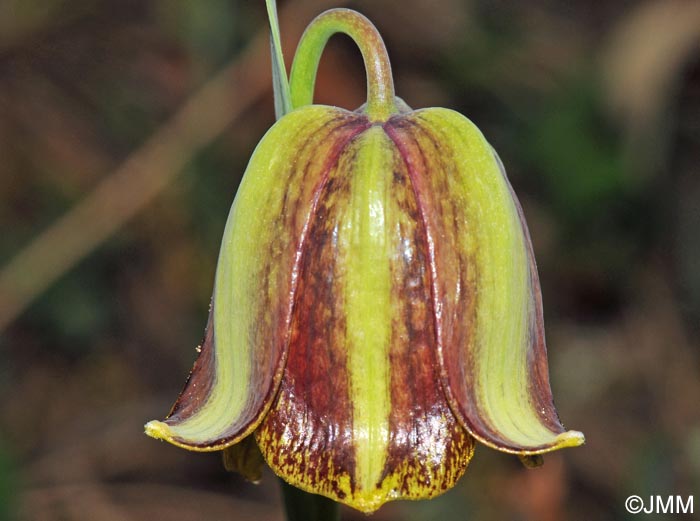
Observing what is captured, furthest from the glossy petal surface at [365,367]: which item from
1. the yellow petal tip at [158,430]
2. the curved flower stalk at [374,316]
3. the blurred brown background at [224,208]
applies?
the blurred brown background at [224,208]

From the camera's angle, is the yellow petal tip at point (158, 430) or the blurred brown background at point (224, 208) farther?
the blurred brown background at point (224, 208)

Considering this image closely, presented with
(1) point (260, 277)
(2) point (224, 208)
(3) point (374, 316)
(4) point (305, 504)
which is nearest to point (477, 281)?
(3) point (374, 316)

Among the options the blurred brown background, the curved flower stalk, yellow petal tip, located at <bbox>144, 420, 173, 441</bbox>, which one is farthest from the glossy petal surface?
the blurred brown background

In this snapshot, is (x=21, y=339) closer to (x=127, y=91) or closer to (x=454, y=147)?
(x=127, y=91)

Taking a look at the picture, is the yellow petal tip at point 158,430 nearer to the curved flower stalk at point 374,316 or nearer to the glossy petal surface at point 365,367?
the curved flower stalk at point 374,316

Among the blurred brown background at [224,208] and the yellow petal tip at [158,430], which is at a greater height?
the blurred brown background at [224,208]

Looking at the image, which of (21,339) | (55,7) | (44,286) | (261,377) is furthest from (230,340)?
(55,7)

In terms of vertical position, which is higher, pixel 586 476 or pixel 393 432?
pixel 586 476

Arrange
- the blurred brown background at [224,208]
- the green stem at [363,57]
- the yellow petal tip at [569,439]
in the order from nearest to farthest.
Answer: the yellow petal tip at [569,439] → the green stem at [363,57] → the blurred brown background at [224,208]
